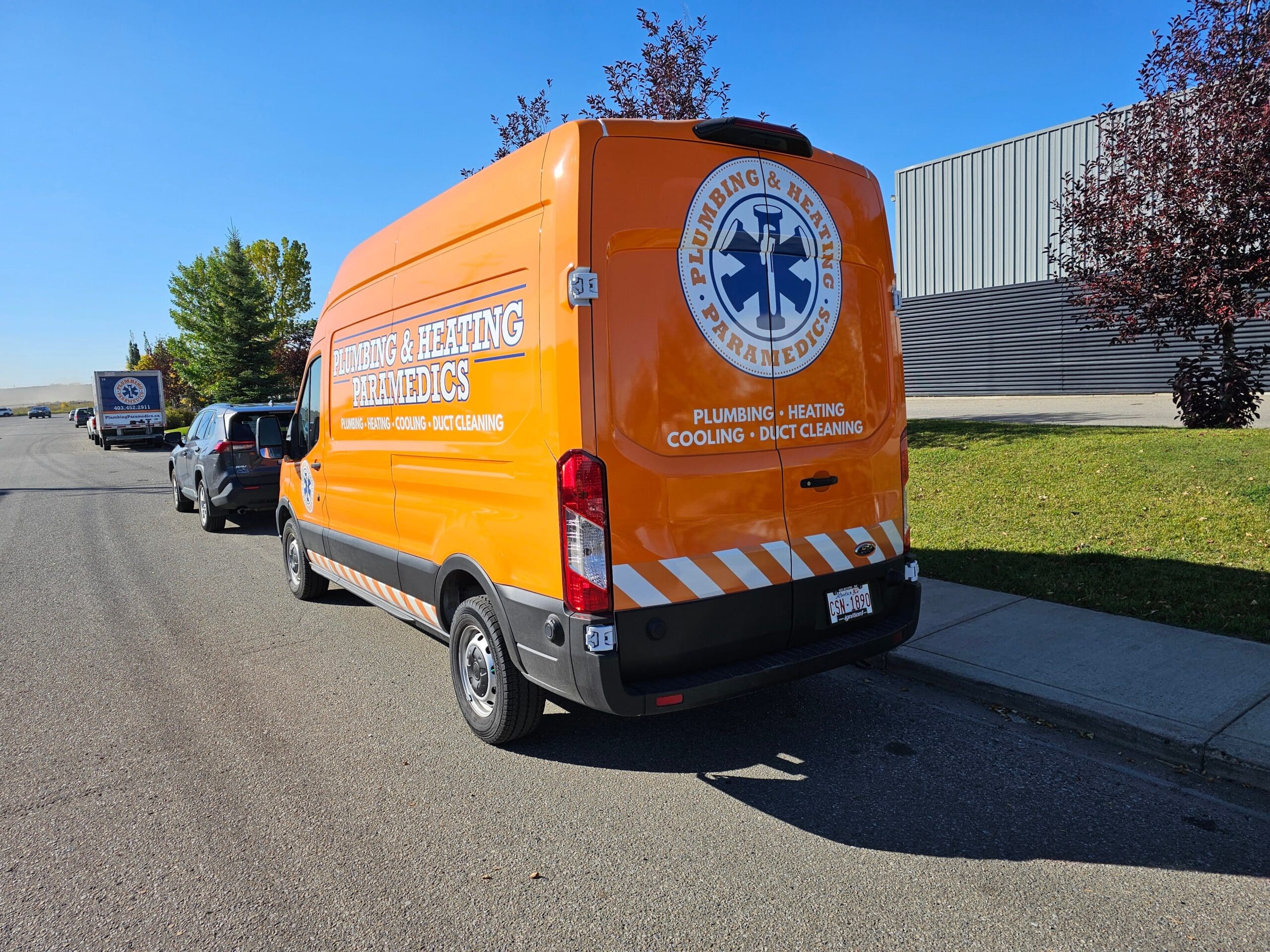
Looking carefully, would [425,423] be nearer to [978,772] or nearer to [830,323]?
[830,323]

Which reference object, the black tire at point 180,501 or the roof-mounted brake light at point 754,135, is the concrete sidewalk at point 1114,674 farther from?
the black tire at point 180,501

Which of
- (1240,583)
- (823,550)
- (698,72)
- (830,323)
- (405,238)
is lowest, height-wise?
(1240,583)

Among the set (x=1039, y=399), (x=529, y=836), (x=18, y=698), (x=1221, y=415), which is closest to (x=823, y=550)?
(x=529, y=836)

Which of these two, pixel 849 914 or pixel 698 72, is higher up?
pixel 698 72

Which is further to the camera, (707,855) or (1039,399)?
(1039,399)

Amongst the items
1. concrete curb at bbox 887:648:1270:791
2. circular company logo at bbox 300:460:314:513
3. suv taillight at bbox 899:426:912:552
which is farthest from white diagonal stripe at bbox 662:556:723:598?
circular company logo at bbox 300:460:314:513

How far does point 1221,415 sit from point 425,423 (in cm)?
1229

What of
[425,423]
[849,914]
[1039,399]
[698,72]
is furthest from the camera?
[1039,399]

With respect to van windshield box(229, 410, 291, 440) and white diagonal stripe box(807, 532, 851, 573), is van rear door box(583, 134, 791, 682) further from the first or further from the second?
van windshield box(229, 410, 291, 440)

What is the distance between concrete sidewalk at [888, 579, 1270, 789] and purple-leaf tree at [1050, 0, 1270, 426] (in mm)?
8089

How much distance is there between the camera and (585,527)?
3.33 metres

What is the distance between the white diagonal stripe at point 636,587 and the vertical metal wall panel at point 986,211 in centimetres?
2140

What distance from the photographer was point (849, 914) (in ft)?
9.07

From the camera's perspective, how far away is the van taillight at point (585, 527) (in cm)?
332
